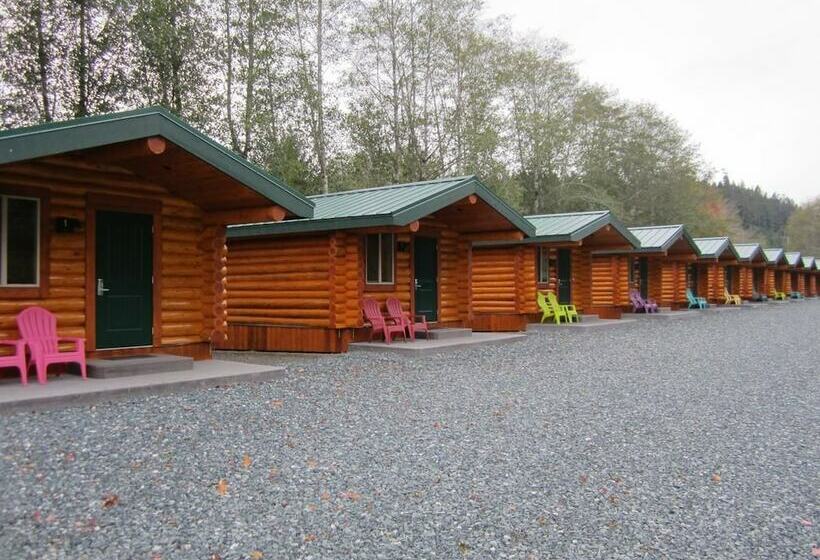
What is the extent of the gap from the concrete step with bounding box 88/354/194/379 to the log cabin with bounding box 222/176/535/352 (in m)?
3.48

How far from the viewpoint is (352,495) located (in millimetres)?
4461

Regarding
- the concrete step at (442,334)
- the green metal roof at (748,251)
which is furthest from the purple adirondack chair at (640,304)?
the concrete step at (442,334)

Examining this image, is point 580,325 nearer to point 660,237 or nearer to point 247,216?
point 660,237

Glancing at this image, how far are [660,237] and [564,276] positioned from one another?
576 centimetres

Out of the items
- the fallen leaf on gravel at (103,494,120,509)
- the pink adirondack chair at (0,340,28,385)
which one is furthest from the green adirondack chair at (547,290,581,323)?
the fallen leaf on gravel at (103,494,120,509)

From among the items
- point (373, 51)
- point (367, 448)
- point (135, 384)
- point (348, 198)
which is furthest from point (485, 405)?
point (373, 51)

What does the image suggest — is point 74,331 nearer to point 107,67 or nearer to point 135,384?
point 135,384

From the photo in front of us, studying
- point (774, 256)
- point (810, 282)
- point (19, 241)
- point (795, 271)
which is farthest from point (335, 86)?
point (810, 282)

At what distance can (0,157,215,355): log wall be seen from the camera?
8.12 m

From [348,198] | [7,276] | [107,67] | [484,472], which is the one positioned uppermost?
[107,67]

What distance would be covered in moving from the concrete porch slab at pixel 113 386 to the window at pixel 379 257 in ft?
15.0

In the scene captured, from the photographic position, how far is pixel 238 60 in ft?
78.2

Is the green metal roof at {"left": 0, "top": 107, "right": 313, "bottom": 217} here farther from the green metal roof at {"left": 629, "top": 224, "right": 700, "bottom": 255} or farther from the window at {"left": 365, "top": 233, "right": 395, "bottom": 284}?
the green metal roof at {"left": 629, "top": 224, "right": 700, "bottom": 255}

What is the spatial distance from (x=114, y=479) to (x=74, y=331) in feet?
14.7
